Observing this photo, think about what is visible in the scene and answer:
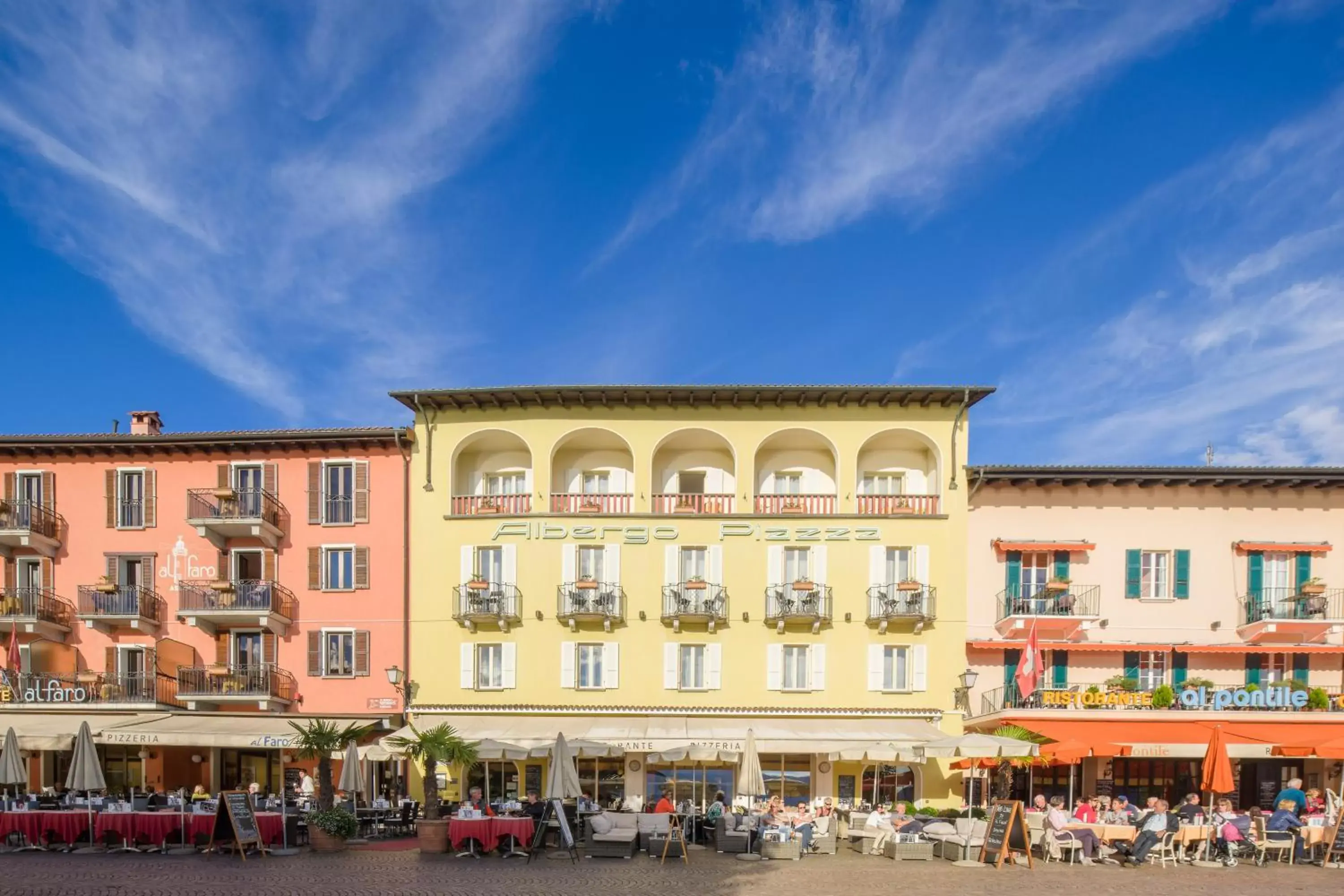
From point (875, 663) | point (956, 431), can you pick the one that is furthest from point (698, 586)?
point (956, 431)

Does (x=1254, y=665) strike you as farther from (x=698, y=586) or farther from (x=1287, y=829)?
(x=698, y=586)

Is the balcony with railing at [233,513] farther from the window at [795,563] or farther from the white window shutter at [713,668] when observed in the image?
the window at [795,563]

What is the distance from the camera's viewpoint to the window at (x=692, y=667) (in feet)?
91.7

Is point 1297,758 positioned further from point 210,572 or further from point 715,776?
point 210,572

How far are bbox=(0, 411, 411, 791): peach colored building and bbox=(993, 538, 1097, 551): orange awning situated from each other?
60.7ft

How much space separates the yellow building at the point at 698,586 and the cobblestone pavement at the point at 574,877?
816 cm

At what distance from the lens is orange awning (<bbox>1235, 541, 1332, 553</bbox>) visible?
27.6 meters

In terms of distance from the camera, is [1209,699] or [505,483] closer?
[1209,699]

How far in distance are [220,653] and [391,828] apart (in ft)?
30.7

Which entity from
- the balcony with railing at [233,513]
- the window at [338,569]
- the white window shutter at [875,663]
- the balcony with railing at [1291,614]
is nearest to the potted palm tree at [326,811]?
the window at [338,569]

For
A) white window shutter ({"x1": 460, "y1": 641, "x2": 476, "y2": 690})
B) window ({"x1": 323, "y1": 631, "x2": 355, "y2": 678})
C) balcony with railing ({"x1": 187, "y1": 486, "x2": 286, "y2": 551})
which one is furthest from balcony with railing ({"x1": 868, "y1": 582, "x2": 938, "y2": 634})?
balcony with railing ({"x1": 187, "y1": 486, "x2": 286, "y2": 551})

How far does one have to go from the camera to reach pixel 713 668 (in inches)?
1097

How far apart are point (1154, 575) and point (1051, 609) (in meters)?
3.61

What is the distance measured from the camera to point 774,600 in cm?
2797
